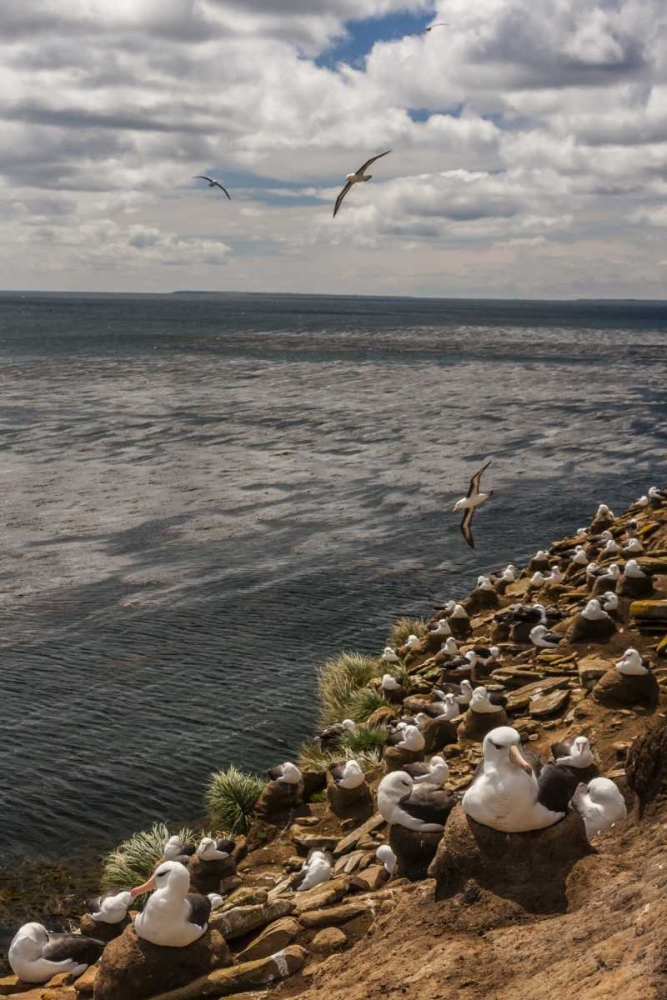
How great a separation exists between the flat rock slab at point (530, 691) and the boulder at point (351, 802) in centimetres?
315

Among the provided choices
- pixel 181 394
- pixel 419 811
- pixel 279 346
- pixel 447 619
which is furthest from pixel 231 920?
pixel 279 346

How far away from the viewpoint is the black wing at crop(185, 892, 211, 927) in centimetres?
1141

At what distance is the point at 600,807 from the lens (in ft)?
39.9

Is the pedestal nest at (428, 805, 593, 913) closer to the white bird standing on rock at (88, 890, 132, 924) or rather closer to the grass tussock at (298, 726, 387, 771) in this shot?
the white bird standing on rock at (88, 890, 132, 924)

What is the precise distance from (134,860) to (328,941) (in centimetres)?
661

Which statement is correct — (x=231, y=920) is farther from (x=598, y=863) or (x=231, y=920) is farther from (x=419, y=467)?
(x=419, y=467)

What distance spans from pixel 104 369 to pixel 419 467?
60342mm

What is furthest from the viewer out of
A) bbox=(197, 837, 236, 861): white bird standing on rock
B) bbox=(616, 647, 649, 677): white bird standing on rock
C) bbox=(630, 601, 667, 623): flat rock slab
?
bbox=(630, 601, 667, 623): flat rock slab

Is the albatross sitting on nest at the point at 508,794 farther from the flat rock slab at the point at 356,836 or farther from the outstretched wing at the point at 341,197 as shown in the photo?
the outstretched wing at the point at 341,197

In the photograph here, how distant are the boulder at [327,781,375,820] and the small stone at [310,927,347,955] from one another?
556 centimetres

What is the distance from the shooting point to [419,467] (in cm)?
5347

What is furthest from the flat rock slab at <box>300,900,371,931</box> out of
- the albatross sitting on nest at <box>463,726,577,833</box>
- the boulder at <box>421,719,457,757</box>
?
the boulder at <box>421,719,457,757</box>

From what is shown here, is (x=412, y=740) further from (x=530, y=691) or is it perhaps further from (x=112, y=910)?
(x=112, y=910)

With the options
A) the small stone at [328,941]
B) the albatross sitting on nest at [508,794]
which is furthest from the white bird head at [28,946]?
the albatross sitting on nest at [508,794]
